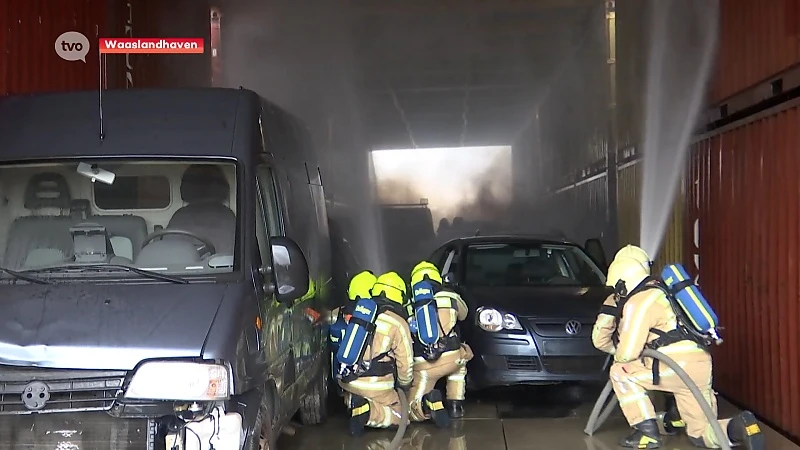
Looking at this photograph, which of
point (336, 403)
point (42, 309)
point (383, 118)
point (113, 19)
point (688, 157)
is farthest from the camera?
point (383, 118)

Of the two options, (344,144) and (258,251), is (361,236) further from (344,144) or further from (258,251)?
(258,251)

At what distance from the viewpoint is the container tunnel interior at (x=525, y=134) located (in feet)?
22.1

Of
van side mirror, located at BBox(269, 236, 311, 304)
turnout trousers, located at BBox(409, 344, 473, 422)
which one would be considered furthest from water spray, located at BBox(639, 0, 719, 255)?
van side mirror, located at BBox(269, 236, 311, 304)

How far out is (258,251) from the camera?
15.5 ft

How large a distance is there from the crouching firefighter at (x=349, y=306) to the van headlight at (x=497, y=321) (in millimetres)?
1234

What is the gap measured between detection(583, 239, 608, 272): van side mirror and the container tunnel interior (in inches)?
8.2

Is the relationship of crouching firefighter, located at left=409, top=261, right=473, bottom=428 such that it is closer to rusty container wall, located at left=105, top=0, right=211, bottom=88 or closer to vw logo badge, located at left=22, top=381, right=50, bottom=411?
vw logo badge, located at left=22, top=381, right=50, bottom=411

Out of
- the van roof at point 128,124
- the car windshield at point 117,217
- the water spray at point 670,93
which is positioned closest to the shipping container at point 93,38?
the van roof at point 128,124

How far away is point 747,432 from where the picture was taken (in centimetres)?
577

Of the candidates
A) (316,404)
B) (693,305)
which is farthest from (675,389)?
(316,404)

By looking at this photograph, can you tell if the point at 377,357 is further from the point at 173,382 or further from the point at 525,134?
the point at 525,134

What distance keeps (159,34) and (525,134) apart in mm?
11513

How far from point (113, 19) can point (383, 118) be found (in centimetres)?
962

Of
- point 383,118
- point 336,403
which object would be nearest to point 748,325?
point 336,403
